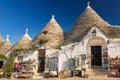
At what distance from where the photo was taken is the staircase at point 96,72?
2042 centimetres

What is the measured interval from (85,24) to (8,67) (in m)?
9.62

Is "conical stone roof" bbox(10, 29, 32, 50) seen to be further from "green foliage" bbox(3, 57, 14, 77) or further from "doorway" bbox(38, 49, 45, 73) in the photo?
"doorway" bbox(38, 49, 45, 73)

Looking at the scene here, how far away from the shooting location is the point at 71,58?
915 inches

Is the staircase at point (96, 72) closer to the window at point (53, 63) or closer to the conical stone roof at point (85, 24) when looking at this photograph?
the window at point (53, 63)

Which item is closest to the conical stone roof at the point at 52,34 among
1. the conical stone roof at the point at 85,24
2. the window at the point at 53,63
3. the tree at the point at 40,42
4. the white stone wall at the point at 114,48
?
the tree at the point at 40,42

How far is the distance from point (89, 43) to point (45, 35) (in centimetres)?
597

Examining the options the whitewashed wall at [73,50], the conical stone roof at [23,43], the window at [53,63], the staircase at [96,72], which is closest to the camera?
the staircase at [96,72]

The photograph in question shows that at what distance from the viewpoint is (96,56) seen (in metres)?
22.4

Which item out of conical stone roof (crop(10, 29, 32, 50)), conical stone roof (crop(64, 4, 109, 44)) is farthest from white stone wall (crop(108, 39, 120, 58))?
conical stone roof (crop(10, 29, 32, 50))

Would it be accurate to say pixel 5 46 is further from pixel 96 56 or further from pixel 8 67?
pixel 96 56

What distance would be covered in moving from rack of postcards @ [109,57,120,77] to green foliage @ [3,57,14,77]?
35.3ft

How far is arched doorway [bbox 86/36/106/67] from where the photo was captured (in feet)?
72.5

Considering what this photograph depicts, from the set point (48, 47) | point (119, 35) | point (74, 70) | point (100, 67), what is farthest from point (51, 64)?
point (119, 35)

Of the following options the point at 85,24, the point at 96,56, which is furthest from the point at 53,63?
the point at 85,24
